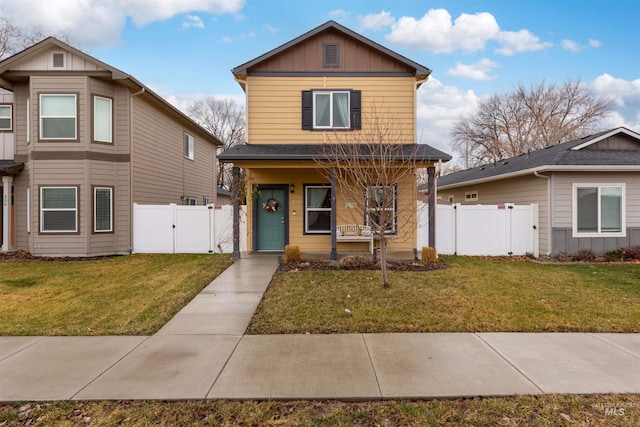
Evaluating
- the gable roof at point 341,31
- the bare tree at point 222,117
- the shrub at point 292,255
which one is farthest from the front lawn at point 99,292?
the bare tree at point 222,117

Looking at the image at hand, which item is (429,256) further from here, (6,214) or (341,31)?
(6,214)

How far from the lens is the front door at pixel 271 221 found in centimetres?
1150

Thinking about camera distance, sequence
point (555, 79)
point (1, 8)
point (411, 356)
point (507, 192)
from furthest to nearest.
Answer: point (555, 79) → point (1, 8) → point (507, 192) → point (411, 356)

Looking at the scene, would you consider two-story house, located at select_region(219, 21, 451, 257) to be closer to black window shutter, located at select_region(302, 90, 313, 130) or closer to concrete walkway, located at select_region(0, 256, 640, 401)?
black window shutter, located at select_region(302, 90, 313, 130)

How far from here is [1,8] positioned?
1802 centimetres

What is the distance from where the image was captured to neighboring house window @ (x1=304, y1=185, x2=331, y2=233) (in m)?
11.5

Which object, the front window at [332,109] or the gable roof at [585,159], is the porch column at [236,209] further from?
the gable roof at [585,159]

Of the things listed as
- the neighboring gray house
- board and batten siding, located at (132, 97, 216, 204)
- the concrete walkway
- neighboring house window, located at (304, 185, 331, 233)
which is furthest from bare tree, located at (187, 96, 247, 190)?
the concrete walkway

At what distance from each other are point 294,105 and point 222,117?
2950cm

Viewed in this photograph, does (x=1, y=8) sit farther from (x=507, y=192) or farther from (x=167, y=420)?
(x=507, y=192)

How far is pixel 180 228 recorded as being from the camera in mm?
11672

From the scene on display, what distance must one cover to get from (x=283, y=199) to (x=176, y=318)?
21.6 ft

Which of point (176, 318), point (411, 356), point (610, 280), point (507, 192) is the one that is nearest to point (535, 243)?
point (507, 192)

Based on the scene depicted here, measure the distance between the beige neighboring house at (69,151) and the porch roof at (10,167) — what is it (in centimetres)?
3
